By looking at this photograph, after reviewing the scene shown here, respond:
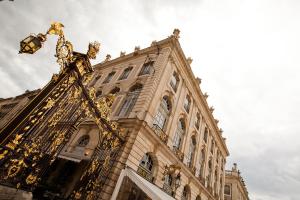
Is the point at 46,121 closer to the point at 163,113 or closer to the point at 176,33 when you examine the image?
the point at 163,113

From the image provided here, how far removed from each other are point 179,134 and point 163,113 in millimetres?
3035

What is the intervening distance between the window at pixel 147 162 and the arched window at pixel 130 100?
306cm

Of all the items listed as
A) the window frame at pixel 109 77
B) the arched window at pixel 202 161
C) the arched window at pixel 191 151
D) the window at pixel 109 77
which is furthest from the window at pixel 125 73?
the arched window at pixel 202 161

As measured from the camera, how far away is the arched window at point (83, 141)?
40.9 ft

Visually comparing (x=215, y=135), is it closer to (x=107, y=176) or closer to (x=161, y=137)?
(x=161, y=137)

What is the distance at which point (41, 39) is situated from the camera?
4.41 metres

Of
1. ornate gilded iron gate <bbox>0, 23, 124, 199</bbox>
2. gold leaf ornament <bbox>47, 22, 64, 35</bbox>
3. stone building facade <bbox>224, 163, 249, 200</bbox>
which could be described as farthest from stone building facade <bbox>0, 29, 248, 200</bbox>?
stone building facade <bbox>224, 163, 249, 200</bbox>

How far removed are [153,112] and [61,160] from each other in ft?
20.8

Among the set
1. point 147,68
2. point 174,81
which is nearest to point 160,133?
point 174,81

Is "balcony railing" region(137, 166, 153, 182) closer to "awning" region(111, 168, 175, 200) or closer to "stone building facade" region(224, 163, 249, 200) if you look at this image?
"awning" region(111, 168, 175, 200)

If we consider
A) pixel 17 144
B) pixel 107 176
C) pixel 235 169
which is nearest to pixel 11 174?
pixel 17 144

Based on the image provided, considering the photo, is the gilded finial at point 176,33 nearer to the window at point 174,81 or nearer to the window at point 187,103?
the window at point 174,81

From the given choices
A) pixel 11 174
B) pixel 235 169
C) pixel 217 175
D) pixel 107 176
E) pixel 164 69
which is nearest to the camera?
pixel 11 174

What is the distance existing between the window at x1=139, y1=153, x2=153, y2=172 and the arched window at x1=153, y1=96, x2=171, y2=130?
2285 mm
